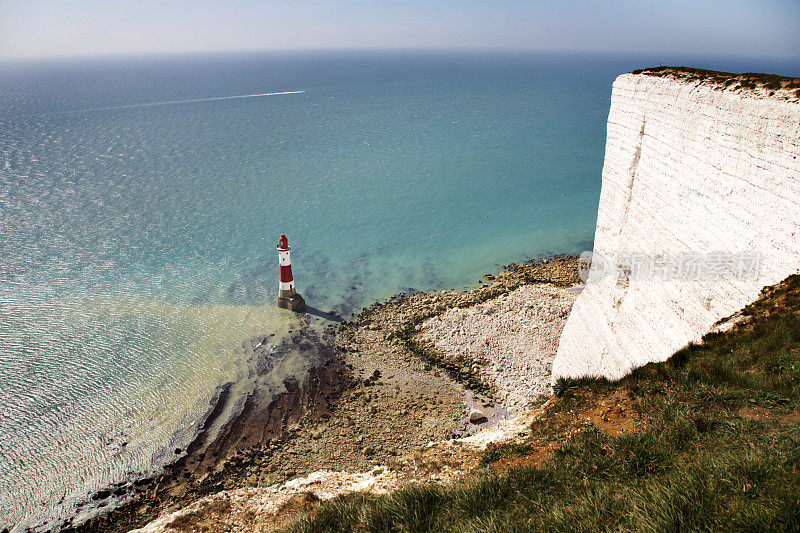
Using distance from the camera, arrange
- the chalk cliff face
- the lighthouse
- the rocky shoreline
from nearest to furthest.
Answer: the chalk cliff face, the rocky shoreline, the lighthouse

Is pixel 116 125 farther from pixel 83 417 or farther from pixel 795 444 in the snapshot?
pixel 795 444

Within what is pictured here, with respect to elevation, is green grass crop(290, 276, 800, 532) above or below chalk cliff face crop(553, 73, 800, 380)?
below

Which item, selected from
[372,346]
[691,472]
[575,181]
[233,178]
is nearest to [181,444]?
[372,346]

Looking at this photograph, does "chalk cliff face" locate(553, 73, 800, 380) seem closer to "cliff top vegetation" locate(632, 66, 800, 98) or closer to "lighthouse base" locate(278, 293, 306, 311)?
"cliff top vegetation" locate(632, 66, 800, 98)

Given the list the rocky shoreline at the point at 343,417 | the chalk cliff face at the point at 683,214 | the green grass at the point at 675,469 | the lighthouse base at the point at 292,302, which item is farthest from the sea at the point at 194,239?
the chalk cliff face at the point at 683,214

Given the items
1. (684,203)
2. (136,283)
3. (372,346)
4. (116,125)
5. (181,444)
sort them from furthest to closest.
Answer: (116,125) < (136,283) < (372,346) < (181,444) < (684,203)

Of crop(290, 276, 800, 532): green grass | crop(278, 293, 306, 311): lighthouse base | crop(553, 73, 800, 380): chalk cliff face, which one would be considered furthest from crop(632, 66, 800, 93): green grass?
crop(278, 293, 306, 311): lighthouse base
